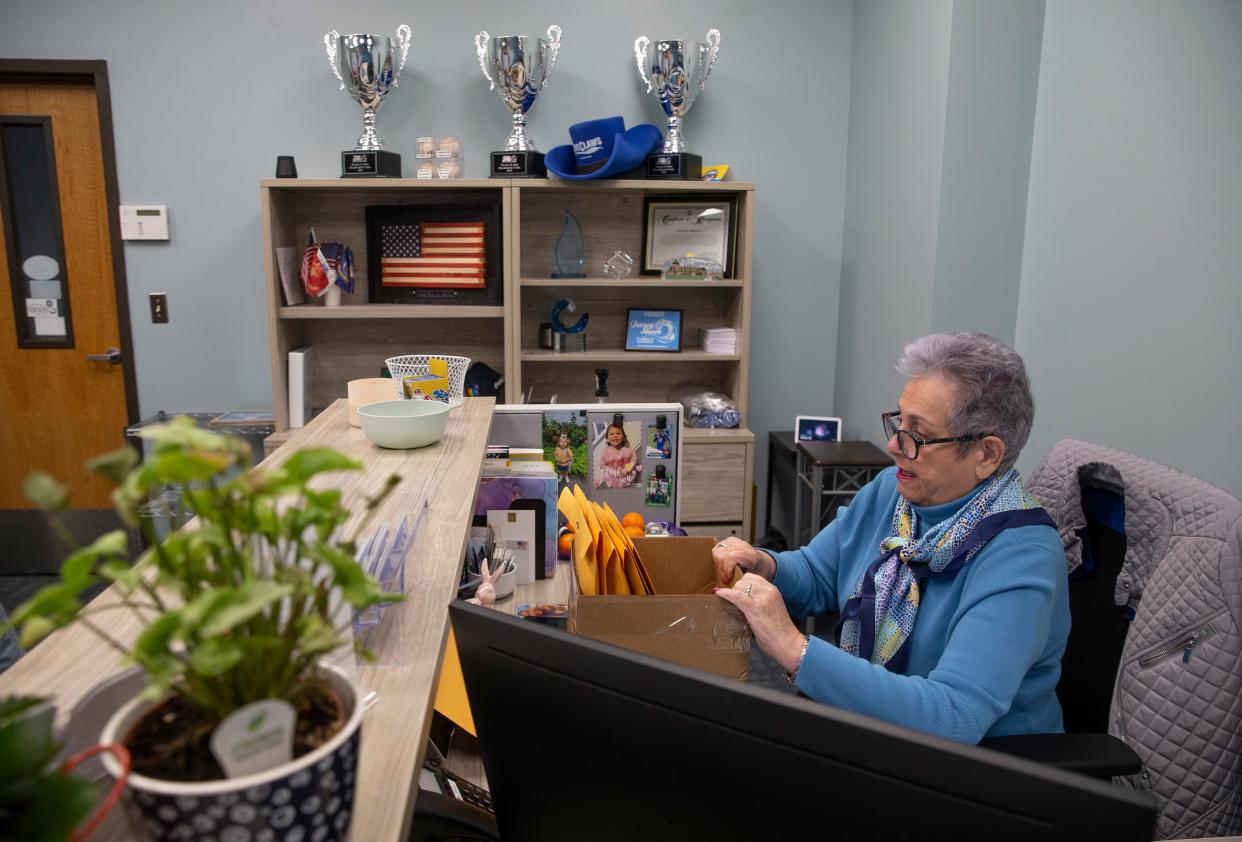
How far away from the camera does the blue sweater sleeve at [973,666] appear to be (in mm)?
1192

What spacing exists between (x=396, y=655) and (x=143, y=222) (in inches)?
136

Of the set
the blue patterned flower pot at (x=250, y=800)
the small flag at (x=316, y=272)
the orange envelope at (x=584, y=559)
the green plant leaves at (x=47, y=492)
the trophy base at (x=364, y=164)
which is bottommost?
the orange envelope at (x=584, y=559)

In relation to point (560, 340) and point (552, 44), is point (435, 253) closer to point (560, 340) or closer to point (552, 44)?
point (560, 340)

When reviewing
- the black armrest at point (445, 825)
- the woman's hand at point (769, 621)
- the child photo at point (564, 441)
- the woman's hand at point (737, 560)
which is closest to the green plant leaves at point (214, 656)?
the black armrest at point (445, 825)

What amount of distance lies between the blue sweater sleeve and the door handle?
11.5 feet

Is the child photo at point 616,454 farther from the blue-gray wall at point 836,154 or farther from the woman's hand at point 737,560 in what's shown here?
the blue-gray wall at point 836,154

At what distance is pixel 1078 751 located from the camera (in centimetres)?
125

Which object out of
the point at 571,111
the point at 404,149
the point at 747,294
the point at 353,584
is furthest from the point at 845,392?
the point at 353,584

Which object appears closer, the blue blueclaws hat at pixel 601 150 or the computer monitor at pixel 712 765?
the computer monitor at pixel 712 765

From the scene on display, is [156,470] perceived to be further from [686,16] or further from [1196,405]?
[686,16]

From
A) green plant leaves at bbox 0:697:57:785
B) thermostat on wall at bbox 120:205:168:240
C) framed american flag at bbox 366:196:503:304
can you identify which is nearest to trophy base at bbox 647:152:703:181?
framed american flag at bbox 366:196:503:304

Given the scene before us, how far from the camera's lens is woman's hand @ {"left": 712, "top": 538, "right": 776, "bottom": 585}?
4.76 ft

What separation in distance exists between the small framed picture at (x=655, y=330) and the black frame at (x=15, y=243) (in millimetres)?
2411

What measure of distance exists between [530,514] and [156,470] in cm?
138
